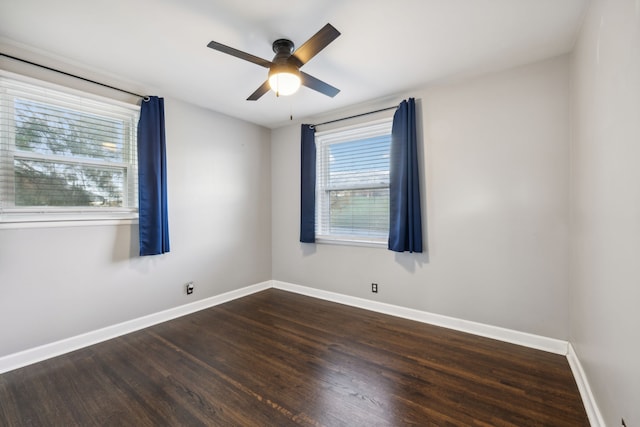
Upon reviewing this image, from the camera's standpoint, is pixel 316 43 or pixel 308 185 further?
pixel 308 185

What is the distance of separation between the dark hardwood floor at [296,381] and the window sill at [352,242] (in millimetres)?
937

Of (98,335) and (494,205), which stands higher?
(494,205)

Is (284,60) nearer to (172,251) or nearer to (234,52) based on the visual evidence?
(234,52)

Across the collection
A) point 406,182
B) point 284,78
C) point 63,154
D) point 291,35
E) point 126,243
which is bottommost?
point 126,243

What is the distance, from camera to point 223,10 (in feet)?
5.96

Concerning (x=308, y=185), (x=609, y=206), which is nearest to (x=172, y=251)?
(x=308, y=185)

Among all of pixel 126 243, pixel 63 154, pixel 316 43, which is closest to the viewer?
pixel 316 43

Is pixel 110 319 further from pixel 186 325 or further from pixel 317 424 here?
pixel 317 424

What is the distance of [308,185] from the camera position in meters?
3.87

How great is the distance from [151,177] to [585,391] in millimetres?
3898

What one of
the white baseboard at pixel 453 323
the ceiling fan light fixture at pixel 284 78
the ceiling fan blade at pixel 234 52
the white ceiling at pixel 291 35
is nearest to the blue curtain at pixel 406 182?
the white ceiling at pixel 291 35

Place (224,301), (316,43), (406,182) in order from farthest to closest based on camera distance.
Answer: (224,301) → (406,182) → (316,43)

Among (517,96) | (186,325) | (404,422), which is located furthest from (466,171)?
(186,325)

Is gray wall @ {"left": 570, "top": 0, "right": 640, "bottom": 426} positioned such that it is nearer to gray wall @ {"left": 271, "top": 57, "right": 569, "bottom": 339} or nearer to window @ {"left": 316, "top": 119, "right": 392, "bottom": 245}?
gray wall @ {"left": 271, "top": 57, "right": 569, "bottom": 339}
